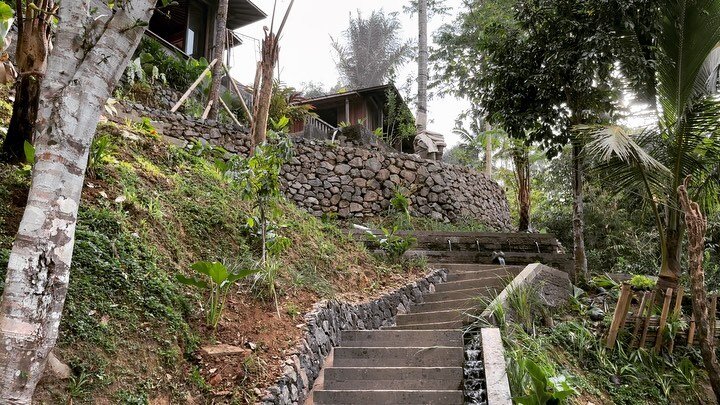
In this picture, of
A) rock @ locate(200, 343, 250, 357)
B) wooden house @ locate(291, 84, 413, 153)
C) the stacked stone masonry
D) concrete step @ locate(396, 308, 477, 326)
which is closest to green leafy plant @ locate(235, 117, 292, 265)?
rock @ locate(200, 343, 250, 357)

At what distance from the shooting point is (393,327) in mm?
6766

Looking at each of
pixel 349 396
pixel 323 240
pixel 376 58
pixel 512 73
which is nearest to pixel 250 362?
pixel 349 396

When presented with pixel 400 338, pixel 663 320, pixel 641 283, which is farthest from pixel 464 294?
pixel 641 283

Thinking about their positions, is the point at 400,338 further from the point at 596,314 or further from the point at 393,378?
the point at 596,314

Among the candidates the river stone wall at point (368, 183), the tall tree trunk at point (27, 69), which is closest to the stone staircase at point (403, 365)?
the tall tree trunk at point (27, 69)

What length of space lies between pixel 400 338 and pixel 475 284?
7.46ft

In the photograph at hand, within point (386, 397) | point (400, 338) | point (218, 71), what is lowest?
point (386, 397)

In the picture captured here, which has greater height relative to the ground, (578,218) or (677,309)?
(578,218)

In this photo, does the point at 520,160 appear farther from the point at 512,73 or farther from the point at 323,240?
the point at 323,240

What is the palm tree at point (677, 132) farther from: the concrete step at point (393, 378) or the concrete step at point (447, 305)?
the concrete step at point (393, 378)

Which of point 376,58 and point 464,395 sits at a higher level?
point 376,58

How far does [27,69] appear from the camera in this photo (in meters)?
4.19

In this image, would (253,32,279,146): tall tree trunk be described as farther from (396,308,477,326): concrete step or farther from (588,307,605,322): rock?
(588,307,605,322): rock

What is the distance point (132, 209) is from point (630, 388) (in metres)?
5.33
